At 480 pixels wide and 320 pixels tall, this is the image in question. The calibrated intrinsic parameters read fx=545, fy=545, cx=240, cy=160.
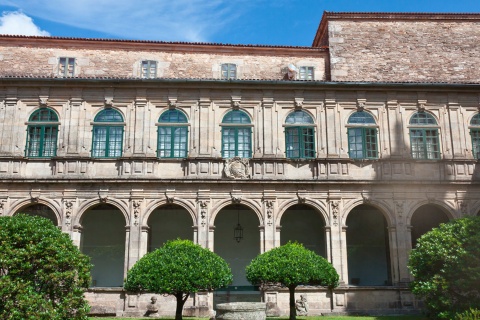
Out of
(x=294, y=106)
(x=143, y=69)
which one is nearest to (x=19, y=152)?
(x=143, y=69)

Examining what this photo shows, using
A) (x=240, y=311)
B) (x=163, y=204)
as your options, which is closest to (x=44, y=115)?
(x=163, y=204)

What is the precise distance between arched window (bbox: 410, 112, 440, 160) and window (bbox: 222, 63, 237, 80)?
782 centimetres

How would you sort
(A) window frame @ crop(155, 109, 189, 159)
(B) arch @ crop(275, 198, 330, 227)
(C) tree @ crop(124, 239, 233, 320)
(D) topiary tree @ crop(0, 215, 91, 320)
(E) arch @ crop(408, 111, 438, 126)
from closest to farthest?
(D) topiary tree @ crop(0, 215, 91, 320) < (C) tree @ crop(124, 239, 233, 320) < (B) arch @ crop(275, 198, 330, 227) < (A) window frame @ crop(155, 109, 189, 159) < (E) arch @ crop(408, 111, 438, 126)

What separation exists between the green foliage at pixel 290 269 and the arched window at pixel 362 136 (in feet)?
20.8

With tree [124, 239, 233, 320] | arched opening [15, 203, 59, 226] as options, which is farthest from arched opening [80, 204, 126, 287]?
tree [124, 239, 233, 320]

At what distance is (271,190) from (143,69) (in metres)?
7.90

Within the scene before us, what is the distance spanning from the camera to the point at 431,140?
879 inches

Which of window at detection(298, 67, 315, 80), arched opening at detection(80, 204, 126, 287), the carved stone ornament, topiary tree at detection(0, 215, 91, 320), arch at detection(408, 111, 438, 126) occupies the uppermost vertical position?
window at detection(298, 67, 315, 80)

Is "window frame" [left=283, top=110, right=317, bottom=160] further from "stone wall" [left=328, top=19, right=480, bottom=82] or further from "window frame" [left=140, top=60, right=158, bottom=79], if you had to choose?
"window frame" [left=140, top=60, right=158, bottom=79]

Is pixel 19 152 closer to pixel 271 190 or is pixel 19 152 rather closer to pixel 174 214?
pixel 174 214

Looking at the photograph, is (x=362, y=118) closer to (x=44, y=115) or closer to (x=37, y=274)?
(x=44, y=115)

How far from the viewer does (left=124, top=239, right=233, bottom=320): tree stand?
15.2 meters

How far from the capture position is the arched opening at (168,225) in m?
23.7

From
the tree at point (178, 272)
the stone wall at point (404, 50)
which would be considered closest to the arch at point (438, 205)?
the stone wall at point (404, 50)
